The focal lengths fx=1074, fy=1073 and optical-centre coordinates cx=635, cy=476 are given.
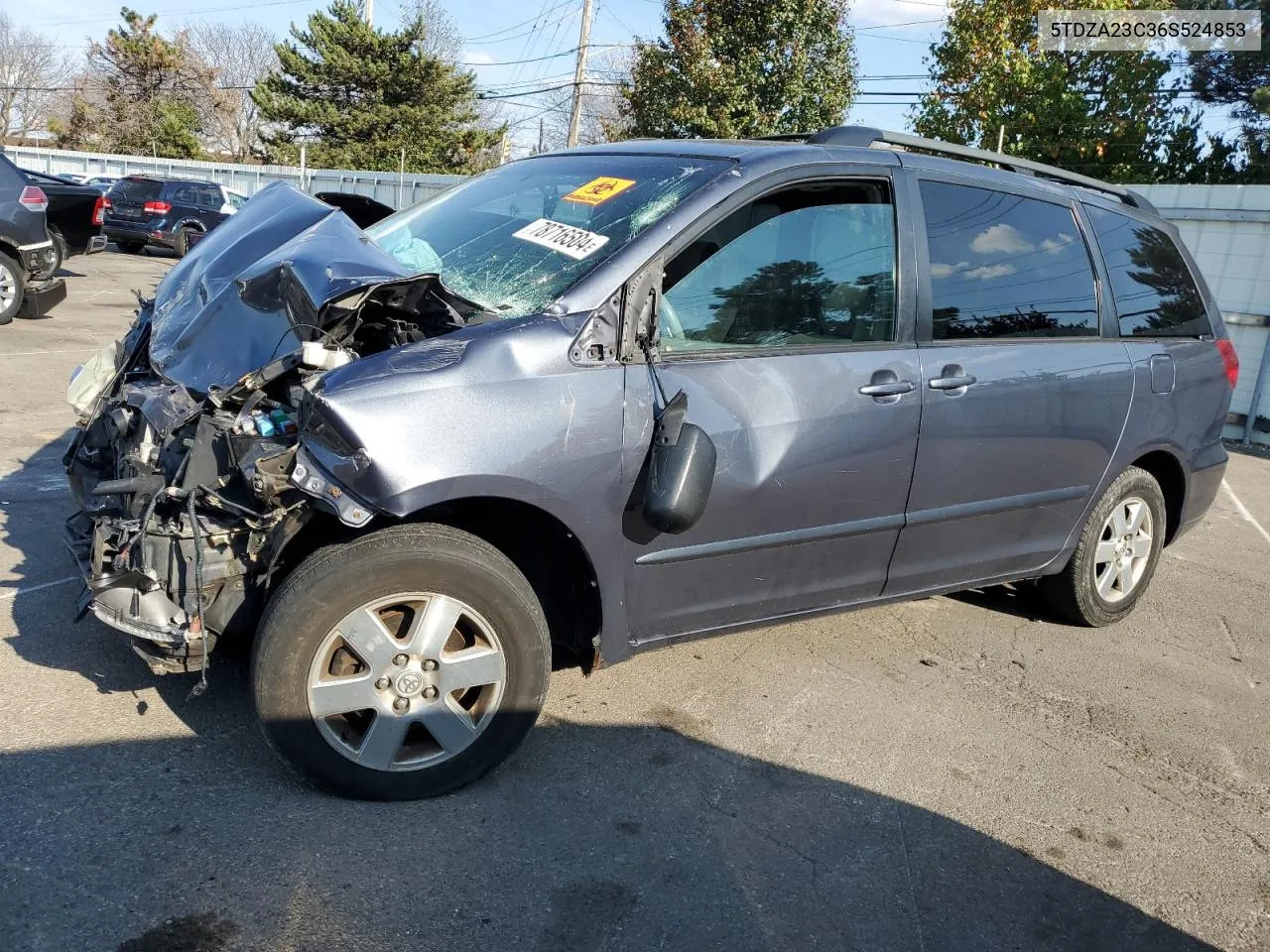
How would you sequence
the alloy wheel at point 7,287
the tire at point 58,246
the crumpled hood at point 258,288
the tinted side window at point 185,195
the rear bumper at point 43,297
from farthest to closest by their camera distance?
the tinted side window at point 185,195 < the tire at point 58,246 < the rear bumper at point 43,297 < the alloy wheel at point 7,287 < the crumpled hood at point 258,288

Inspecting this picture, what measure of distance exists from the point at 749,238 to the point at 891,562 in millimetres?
1283

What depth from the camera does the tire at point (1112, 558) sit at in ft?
15.3

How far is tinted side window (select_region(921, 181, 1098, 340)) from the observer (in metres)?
3.90

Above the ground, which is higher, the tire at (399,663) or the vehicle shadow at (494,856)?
the tire at (399,663)

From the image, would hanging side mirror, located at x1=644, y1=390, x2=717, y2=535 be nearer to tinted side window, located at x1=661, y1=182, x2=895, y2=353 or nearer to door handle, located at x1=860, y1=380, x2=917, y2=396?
tinted side window, located at x1=661, y1=182, x2=895, y2=353

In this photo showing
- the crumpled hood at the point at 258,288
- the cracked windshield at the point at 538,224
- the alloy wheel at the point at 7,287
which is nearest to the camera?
the crumpled hood at the point at 258,288

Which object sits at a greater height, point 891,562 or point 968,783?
point 891,562

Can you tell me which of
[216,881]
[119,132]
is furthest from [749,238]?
[119,132]

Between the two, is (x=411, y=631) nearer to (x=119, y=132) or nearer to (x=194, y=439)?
(x=194, y=439)

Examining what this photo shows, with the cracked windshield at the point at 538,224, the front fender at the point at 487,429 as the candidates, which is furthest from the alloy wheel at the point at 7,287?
the front fender at the point at 487,429

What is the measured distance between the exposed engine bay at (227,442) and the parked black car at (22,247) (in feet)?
25.4

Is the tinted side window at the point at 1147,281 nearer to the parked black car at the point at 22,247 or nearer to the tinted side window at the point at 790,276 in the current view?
the tinted side window at the point at 790,276

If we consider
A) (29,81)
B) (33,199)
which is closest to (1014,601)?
(33,199)

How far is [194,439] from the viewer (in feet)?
9.77
